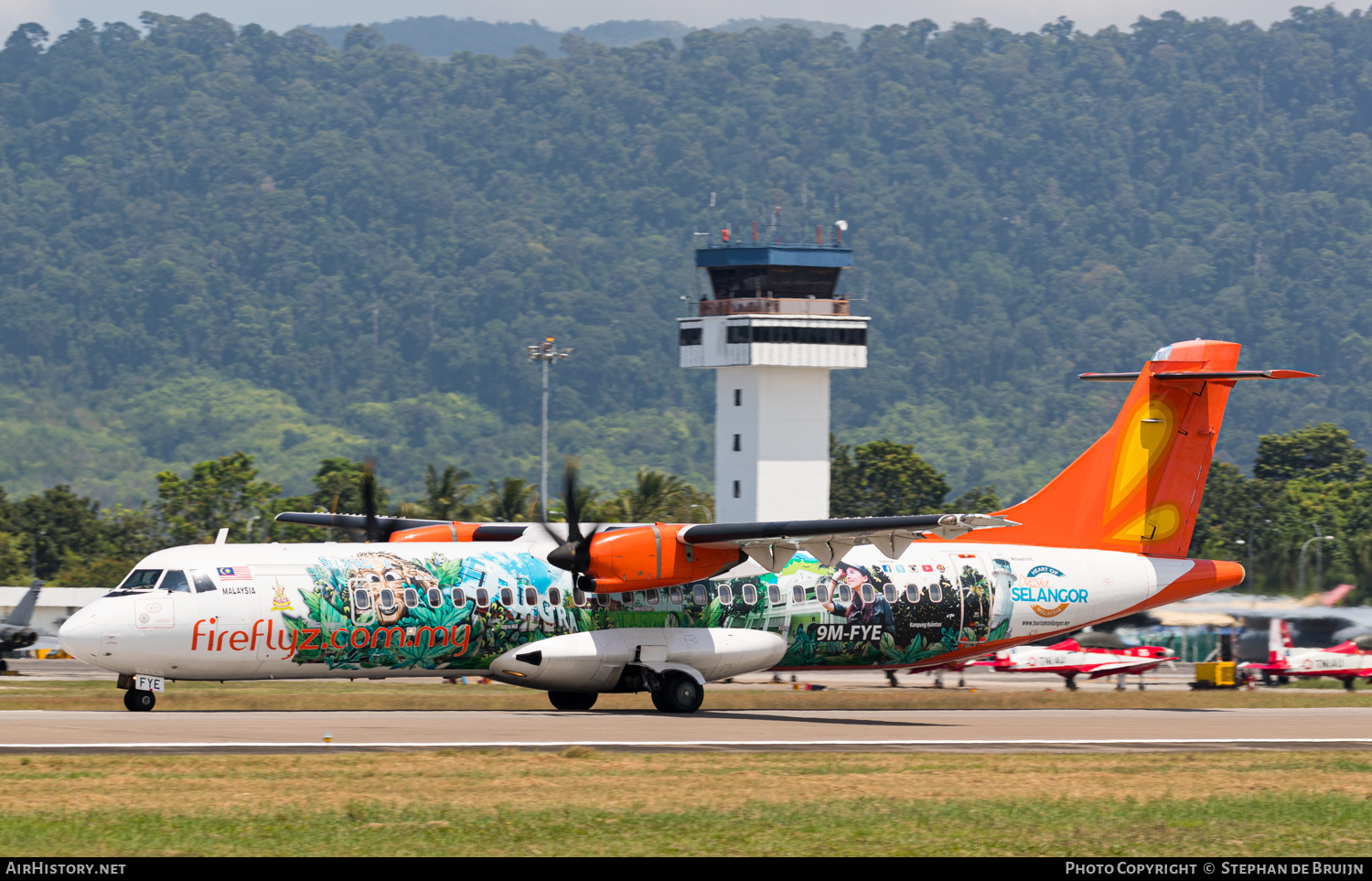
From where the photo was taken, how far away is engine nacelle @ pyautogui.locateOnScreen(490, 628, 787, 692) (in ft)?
101

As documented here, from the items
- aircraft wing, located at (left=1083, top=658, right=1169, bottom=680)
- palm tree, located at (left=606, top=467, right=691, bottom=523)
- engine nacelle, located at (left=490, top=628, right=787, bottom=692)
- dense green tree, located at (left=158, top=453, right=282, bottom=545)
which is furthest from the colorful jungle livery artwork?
dense green tree, located at (left=158, top=453, right=282, bottom=545)

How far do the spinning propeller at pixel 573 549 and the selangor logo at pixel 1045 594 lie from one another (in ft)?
27.6

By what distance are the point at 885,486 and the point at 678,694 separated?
90.4 metres

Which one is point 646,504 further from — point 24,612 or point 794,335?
point 24,612

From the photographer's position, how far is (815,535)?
30047mm

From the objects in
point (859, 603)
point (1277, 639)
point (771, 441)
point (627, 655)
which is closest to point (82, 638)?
point (627, 655)

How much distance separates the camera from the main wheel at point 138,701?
28.7m

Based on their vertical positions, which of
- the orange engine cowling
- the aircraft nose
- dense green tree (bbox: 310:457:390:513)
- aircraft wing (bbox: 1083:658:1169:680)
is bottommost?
aircraft wing (bbox: 1083:658:1169:680)

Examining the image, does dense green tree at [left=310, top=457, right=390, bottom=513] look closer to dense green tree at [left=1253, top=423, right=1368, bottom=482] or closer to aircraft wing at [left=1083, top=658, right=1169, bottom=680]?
aircraft wing at [left=1083, top=658, right=1169, bottom=680]

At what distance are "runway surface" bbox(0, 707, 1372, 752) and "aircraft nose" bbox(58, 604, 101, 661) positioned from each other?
1.02 metres

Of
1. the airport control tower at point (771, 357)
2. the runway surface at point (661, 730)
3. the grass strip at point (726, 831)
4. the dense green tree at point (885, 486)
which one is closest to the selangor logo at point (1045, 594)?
the runway surface at point (661, 730)

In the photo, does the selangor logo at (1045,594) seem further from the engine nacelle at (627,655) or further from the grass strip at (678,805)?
the grass strip at (678,805)
